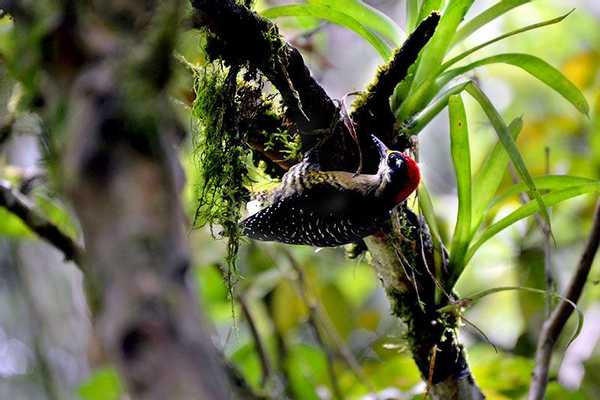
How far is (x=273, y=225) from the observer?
130cm

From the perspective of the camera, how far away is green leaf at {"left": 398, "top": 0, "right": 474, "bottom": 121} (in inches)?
50.5

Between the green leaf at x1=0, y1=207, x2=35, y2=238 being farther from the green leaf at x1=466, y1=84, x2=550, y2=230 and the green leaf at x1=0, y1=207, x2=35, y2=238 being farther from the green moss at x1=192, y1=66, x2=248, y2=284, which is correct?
the green leaf at x1=466, y1=84, x2=550, y2=230

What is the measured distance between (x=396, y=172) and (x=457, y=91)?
0.62ft

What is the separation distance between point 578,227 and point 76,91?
8.57ft

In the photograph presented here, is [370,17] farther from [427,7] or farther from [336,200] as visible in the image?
[336,200]

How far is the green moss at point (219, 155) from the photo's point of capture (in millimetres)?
1280

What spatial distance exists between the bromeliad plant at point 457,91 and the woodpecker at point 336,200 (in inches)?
3.7

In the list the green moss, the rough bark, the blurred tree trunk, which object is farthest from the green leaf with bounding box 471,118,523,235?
the blurred tree trunk

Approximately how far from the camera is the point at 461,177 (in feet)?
4.49

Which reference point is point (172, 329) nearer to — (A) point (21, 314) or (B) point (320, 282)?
(B) point (320, 282)

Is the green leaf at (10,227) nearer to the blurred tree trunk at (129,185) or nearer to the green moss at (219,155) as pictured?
the green moss at (219,155)

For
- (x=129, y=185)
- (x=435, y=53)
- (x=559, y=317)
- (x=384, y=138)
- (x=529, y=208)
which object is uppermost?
(x=435, y=53)

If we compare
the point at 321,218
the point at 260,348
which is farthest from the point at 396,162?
the point at 260,348

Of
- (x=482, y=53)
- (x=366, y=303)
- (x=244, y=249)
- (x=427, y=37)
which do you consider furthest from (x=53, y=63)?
(x=366, y=303)
